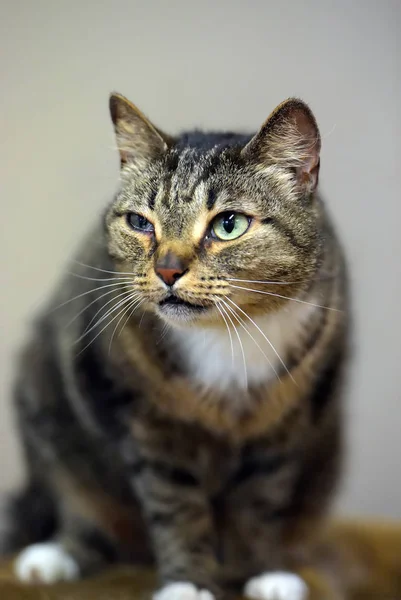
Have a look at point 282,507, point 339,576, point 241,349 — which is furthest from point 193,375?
point 339,576

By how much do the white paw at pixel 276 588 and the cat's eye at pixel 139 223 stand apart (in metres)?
0.53

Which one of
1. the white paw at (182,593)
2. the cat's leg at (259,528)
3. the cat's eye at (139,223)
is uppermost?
the cat's eye at (139,223)

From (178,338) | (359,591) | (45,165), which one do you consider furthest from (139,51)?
(359,591)

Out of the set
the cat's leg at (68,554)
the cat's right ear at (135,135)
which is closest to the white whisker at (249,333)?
the cat's right ear at (135,135)

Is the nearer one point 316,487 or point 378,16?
point 378,16

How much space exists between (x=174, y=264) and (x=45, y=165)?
34 centimetres

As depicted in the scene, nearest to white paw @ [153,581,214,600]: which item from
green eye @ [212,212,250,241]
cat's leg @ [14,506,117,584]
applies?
cat's leg @ [14,506,117,584]

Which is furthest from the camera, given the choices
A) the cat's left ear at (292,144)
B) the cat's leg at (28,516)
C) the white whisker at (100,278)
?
the cat's leg at (28,516)

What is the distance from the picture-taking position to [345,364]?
1.01m

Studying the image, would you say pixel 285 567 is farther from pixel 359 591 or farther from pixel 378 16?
pixel 378 16

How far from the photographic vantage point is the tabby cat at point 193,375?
83 cm

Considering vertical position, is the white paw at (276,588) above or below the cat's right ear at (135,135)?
below

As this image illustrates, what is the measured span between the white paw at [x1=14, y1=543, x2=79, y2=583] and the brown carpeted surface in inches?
0.8

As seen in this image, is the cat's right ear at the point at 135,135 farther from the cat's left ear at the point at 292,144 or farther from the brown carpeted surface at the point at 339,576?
the brown carpeted surface at the point at 339,576
